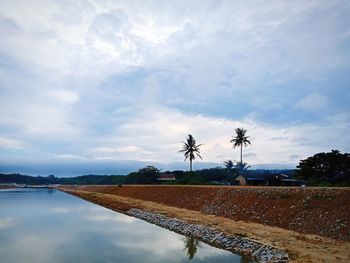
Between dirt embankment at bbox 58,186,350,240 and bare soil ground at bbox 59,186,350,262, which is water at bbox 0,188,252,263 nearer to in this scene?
bare soil ground at bbox 59,186,350,262

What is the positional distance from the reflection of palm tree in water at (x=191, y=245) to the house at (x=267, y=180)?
1552 inches

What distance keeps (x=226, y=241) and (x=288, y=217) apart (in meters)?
6.25

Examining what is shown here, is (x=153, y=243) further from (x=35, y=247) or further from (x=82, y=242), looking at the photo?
(x=35, y=247)

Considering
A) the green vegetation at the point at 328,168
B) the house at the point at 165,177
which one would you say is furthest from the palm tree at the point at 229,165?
the green vegetation at the point at 328,168

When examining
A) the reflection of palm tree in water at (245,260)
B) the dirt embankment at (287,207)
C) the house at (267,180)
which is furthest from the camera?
the house at (267,180)

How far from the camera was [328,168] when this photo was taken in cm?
5231

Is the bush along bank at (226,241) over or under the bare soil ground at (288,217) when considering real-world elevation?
under

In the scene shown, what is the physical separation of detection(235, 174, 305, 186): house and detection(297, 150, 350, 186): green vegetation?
8.99m

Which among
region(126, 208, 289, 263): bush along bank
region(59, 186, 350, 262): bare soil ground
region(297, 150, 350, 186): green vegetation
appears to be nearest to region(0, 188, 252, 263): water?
region(126, 208, 289, 263): bush along bank

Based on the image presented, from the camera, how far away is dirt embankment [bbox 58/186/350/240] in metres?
24.0

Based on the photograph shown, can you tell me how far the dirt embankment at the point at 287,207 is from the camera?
24.0 metres

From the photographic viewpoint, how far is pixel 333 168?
2046 inches

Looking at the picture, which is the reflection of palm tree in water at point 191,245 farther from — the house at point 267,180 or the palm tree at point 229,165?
the palm tree at point 229,165

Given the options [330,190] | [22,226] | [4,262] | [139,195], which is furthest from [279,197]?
[139,195]
